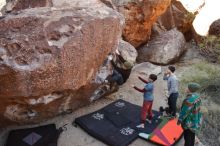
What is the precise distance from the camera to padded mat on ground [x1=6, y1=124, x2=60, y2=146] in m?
7.85

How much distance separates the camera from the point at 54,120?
889 centimetres

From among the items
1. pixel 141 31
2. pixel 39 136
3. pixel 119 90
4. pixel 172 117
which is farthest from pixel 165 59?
pixel 39 136

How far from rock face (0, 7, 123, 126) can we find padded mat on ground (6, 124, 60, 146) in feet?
1.22

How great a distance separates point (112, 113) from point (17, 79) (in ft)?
9.78

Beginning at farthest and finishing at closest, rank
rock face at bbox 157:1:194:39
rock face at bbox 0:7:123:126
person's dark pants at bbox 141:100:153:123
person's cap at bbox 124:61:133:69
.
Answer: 1. rock face at bbox 157:1:194:39
2. person's cap at bbox 124:61:133:69
3. person's dark pants at bbox 141:100:153:123
4. rock face at bbox 0:7:123:126

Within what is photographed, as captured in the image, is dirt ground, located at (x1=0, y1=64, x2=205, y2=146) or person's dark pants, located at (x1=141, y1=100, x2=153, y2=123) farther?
person's dark pants, located at (x1=141, y1=100, x2=153, y2=123)

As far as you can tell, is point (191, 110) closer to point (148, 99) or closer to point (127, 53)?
point (148, 99)

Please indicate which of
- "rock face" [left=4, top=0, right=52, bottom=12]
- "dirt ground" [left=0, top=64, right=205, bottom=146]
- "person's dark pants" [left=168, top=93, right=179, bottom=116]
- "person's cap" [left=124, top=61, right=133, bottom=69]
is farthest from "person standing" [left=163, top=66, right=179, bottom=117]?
"rock face" [left=4, top=0, right=52, bottom=12]

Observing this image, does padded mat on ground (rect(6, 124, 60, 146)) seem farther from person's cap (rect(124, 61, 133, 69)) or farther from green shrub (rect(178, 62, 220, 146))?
green shrub (rect(178, 62, 220, 146))

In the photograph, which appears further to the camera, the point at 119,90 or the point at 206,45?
the point at 206,45

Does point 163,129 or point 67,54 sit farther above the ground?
point 67,54

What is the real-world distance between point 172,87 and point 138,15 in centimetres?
500

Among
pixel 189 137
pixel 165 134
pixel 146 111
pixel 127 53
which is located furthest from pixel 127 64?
pixel 189 137

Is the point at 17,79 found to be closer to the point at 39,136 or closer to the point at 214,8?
the point at 39,136
